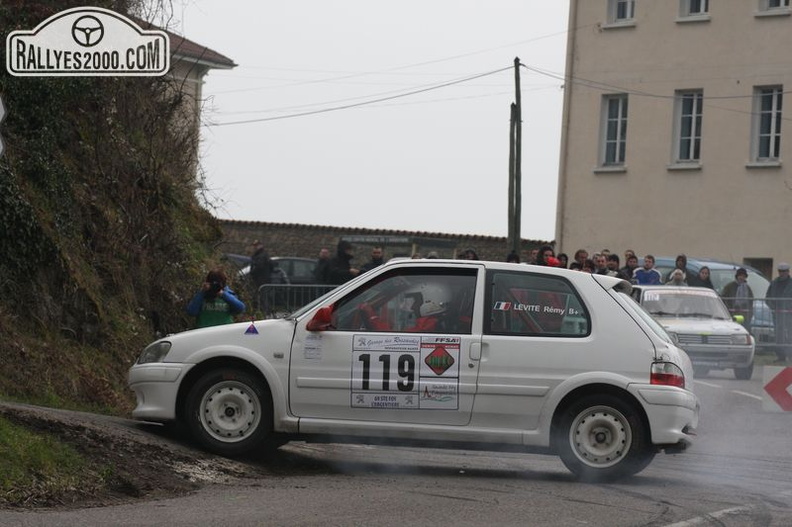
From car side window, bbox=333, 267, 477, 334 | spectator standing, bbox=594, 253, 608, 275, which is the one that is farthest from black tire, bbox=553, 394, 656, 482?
spectator standing, bbox=594, 253, 608, 275

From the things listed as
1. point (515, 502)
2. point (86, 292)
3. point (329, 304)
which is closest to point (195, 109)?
point (86, 292)

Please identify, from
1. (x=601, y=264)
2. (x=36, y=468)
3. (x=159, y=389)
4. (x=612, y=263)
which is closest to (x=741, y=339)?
(x=612, y=263)

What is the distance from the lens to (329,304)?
496 inches

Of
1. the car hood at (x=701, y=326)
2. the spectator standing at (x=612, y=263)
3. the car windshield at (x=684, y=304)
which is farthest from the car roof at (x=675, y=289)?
the spectator standing at (x=612, y=263)

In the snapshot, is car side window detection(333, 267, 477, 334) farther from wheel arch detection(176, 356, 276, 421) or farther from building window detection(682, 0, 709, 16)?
building window detection(682, 0, 709, 16)

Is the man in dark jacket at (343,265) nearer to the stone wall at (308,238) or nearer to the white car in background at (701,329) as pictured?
the white car in background at (701,329)

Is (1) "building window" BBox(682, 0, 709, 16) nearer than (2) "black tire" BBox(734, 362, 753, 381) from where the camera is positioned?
No

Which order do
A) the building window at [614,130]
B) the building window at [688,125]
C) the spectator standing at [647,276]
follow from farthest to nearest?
the building window at [614,130]
the building window at [688,125]
the spectator standing at [647,276]

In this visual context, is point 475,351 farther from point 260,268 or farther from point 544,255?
point 260,268

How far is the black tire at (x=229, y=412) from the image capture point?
40.7 ft

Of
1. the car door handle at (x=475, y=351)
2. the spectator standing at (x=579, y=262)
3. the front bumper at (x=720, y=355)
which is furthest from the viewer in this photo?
the front bumper at (x=720, y=355)

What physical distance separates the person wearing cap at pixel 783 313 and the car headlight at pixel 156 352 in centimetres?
1645

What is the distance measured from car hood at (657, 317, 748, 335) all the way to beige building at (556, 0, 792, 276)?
1667 centimetres

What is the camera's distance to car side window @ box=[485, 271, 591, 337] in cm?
1244
